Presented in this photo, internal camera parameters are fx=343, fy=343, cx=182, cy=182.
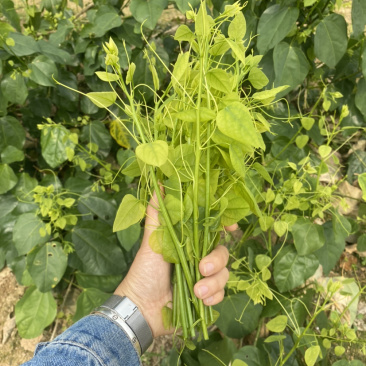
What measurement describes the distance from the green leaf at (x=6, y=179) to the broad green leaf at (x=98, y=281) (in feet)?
1.17

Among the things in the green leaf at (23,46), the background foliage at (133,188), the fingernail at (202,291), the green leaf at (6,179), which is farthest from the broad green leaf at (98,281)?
the green leaf at (23,46)

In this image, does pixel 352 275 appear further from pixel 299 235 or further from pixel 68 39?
pixel 68 39

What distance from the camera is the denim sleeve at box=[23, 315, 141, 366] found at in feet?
2.14

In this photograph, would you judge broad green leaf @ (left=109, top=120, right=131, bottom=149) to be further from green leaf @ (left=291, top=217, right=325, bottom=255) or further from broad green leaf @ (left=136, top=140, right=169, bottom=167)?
broad green leaf @ (left=136, top=140, right=169, bottom=167)

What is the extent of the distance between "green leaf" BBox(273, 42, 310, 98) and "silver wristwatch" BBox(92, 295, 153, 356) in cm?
66

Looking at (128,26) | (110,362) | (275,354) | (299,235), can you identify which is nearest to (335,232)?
(299,235)

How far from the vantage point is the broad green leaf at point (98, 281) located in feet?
3.80

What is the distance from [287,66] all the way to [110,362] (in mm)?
834

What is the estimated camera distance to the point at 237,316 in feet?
3.39

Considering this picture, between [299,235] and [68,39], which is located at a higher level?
[68,39]

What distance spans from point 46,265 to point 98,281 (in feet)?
0.76

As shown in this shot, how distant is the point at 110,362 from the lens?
28.0 inches

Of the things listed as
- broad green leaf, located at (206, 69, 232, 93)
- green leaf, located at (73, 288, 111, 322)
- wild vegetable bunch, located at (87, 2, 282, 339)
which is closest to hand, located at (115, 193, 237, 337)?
wild vegetable bunch, located at (87, 2, 282, 339)

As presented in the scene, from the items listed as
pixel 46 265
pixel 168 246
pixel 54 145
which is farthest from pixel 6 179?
pixel 168 246
